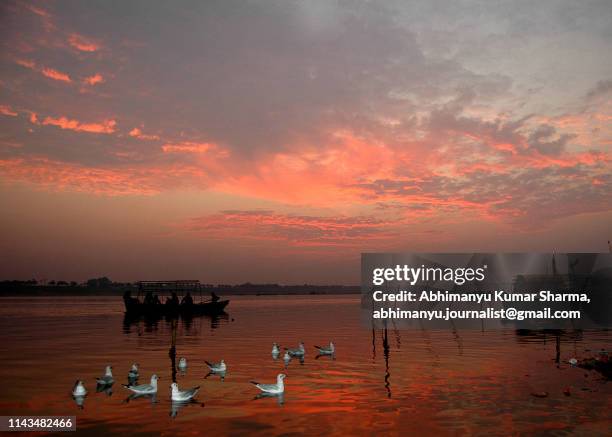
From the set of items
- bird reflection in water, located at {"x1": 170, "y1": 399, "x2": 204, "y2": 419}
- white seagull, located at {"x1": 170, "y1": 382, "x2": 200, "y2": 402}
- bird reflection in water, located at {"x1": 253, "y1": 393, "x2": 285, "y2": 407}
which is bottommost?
bird reflection in water, located at {"x1": 253, "y1": 393, "x2": 285, "y2": 407}

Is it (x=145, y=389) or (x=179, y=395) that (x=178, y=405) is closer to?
(x=179, y=395)

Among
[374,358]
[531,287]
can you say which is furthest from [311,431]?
[531,287]

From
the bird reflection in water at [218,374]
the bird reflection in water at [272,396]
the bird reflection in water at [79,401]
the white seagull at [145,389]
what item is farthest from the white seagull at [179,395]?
the bird reflection in water at [218,374]

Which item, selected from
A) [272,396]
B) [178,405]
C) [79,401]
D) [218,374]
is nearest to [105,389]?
[79,401]

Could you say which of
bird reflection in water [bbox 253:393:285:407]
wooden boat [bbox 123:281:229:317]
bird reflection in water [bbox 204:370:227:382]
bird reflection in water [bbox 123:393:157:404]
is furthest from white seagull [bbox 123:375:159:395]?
wooden boat [bbox 123:281:229:317]

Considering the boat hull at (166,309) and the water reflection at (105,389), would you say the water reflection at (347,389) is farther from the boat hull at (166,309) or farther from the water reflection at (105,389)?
the boat hull at (166,309)

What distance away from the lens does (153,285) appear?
9288 centimetres

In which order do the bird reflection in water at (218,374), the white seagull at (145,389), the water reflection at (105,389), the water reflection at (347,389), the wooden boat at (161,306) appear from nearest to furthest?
the water reflection at (347,389) < the white seagull at (145,389) < the water reflection at (105,389) < the bird reflection in water at (218,374) < the wooden boat at (161,306)

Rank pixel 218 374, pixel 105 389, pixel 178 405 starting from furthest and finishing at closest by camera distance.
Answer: pixel 218 374, pixel 105 389, pixel 178 405

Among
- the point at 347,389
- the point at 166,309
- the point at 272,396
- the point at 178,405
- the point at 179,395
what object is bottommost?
the point at 166,309

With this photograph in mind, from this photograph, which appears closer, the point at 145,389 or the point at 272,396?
the point at 145,389

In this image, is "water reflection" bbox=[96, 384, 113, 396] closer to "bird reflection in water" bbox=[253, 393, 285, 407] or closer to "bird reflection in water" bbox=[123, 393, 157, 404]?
"bird reflection in water" bbox=[123, 393, 157, 404]

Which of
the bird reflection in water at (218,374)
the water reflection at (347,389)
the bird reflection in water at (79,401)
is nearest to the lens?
the water reflection at (347,389)

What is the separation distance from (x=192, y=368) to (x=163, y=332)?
30954mm
